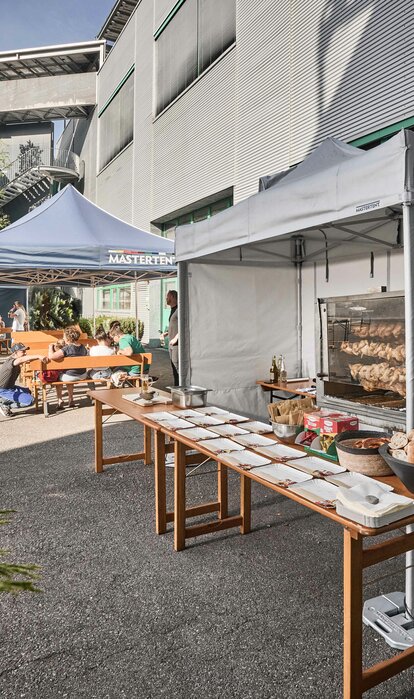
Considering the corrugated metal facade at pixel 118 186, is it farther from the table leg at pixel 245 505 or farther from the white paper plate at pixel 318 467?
the white paper plate at pixel 318 467

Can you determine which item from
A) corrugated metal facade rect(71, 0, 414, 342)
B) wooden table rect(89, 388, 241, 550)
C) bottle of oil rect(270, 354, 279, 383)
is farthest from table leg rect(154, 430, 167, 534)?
corrugated metal facade rect(71, 0, 414, 342)

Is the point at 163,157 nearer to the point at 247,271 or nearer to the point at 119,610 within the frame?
the point at 247,271

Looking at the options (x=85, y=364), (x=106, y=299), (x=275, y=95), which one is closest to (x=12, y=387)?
(x=85, y=364)

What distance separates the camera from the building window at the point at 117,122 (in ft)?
68.9

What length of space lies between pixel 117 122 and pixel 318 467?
2350cm

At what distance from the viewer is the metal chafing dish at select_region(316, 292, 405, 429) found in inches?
134

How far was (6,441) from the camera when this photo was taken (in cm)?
632

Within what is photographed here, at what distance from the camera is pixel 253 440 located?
3.00 meters

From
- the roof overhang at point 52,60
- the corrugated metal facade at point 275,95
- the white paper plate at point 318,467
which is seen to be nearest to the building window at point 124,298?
the corrugated metal facade at point 275,95

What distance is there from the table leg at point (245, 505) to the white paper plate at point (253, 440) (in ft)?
2.16

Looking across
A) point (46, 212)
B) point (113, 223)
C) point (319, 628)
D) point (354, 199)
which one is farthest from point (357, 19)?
point (319, 628)

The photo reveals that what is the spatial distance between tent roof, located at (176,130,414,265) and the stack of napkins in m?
1.33

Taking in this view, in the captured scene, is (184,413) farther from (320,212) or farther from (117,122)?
(117,122)

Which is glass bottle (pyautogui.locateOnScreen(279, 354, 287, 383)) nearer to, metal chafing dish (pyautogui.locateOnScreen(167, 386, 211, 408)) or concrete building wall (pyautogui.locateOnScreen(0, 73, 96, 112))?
metal chafing dish (pyautogui.locateOnScreen(167, 386, 211, 408))
